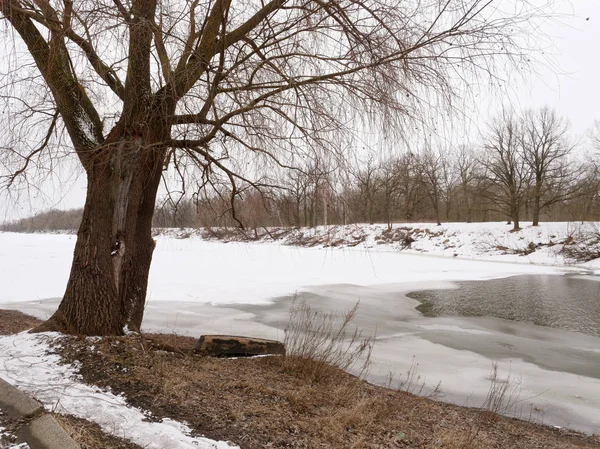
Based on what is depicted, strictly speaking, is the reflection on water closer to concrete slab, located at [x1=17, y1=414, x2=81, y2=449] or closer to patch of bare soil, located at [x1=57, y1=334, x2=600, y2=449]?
patch of bare soil, located at [x1=57, y1=334, x2=600, y2=449]

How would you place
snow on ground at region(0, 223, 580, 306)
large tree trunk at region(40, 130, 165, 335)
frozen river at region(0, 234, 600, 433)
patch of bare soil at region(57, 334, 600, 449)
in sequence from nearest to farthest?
patch of bare soil at region(57, 334, 600, 449) → large tree trunk at region(40, 130, 165, 335) → frozen river at region(0, 234, 600, 433) → snow on ground at region(0, 223, 580, 306)

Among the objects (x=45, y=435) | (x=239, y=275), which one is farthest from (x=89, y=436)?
(x=239, y=275)

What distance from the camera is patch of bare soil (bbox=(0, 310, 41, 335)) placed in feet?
23.1

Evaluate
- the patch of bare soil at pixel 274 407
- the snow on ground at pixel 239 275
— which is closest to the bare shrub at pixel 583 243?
the snow on ground at pixel 239 275

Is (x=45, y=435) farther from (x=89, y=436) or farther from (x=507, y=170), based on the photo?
(x=507, y=170)

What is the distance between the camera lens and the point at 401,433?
3.47 metres

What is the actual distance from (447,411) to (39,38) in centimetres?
607

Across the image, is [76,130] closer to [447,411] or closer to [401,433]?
[401,433]

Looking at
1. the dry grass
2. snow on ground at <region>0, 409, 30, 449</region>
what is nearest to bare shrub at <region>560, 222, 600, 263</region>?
the dry grass

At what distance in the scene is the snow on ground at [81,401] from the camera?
2603 millimetres

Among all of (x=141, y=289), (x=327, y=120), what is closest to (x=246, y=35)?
(x=327, y=120)

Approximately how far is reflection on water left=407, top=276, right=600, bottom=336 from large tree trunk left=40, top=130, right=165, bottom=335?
934cm

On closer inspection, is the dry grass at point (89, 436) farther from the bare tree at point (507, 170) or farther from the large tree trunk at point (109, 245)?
the bare tree at point (507, 170)

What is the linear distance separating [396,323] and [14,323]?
27.1 feet
